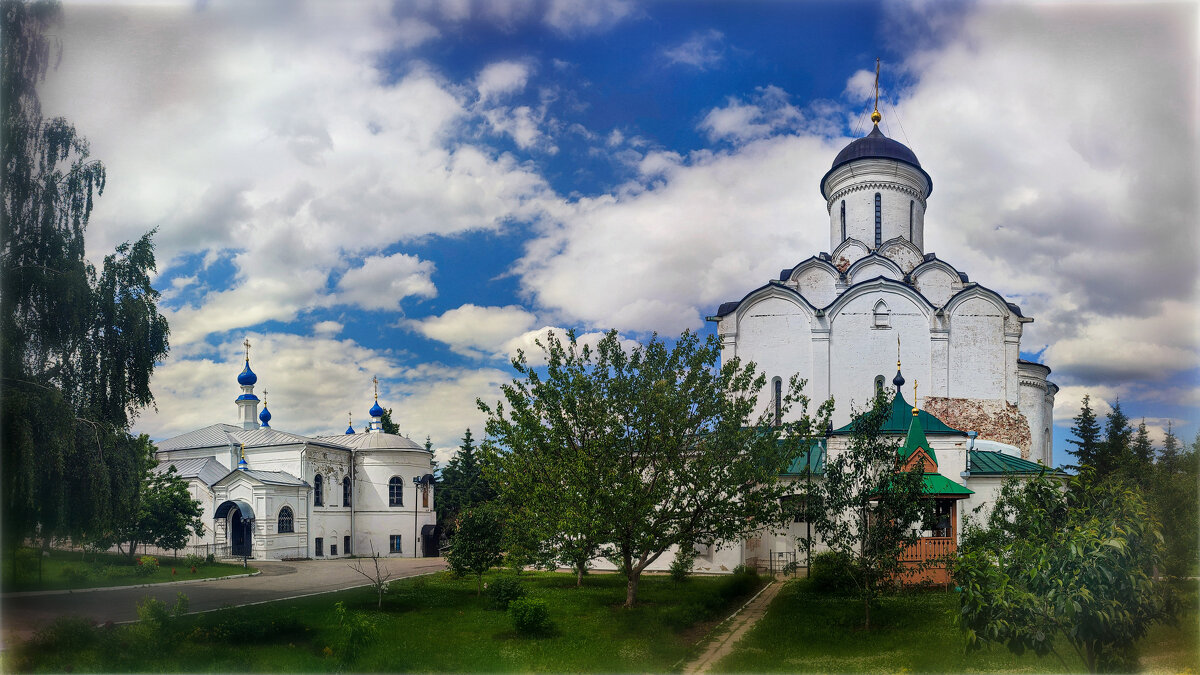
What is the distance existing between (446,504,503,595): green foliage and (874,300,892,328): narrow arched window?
12416 millimetres

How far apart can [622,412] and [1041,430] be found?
1648cm

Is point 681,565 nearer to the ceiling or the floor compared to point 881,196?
nearer to the floor

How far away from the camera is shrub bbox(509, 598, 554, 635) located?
10866mm

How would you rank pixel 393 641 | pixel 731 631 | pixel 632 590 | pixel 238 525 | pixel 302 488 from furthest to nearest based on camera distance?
pixel 302 488, pixel 238 525, pixel 632 590, pixel 731 631, pixel 393 641

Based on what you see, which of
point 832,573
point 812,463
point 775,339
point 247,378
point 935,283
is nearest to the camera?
point 832,573

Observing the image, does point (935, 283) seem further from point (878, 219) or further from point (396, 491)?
point (396, 491)

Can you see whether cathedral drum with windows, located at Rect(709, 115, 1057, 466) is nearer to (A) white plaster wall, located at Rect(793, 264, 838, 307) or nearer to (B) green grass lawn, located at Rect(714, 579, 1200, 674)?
(A) white plaster wall, located at Rect(793, 264, 838, 307)

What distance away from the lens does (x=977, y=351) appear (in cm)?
2086

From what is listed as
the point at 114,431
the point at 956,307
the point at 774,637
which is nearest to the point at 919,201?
the point at 956,307

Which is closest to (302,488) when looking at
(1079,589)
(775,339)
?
(775,339)

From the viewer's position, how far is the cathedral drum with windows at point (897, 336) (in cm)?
2059

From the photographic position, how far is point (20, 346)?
35.8 feet

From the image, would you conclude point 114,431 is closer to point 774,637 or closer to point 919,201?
point 774,637

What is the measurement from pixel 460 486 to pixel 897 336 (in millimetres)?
21491
